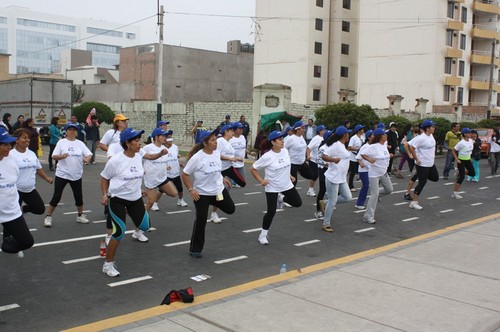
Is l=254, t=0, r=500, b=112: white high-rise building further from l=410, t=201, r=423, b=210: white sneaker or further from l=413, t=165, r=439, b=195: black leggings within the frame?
l=410, t=201, r=423, b=210: white sneaker

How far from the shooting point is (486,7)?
53.7 metres

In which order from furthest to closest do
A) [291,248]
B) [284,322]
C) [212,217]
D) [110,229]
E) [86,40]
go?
[86,40]
[212,217]
[291,248]
[110,229]
[284,322]

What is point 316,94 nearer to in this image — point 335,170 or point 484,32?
point 484,32

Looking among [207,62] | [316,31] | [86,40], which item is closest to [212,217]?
[316,31]

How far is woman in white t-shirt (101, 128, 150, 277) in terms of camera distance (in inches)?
268

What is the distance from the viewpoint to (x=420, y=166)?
12227mm

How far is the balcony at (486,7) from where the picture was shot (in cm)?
5294

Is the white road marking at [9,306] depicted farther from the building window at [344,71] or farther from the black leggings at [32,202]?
the building window at [344,71]

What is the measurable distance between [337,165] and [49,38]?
5743 inches

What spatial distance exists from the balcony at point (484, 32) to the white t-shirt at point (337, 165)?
48718 mm

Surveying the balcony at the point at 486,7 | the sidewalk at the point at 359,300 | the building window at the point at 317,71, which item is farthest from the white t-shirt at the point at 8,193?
the balcony at the point at 486,7

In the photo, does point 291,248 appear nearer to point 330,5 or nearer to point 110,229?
point 110,229

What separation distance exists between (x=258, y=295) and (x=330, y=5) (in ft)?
176

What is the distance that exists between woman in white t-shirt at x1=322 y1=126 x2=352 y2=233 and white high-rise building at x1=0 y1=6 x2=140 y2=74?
128 meters
